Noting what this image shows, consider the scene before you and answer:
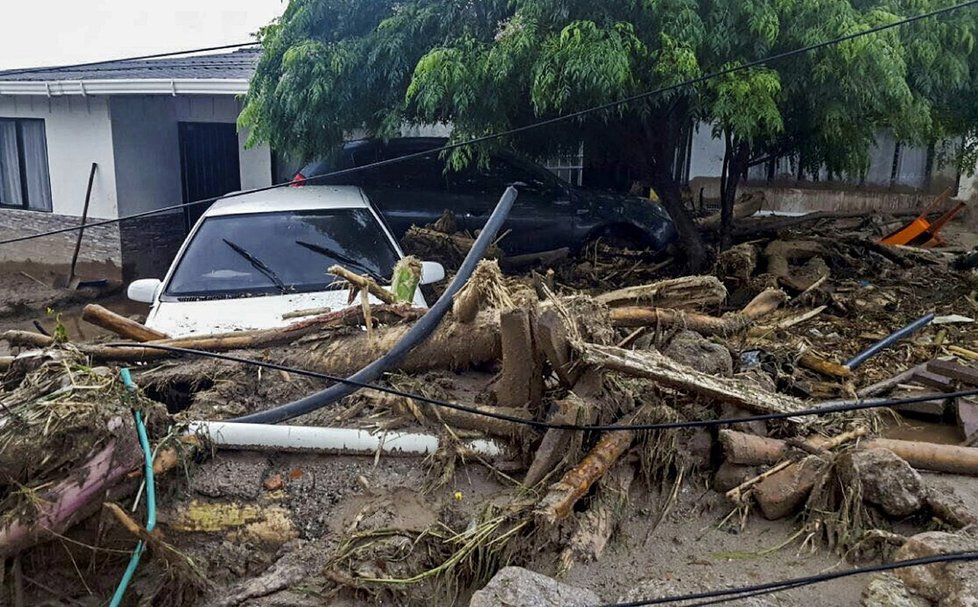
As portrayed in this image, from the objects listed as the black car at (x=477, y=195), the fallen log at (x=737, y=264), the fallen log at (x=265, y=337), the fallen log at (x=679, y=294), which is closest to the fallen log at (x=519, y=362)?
the fallen log at (x=265, y=337)

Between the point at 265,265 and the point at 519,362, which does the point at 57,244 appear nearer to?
the point at 265,265

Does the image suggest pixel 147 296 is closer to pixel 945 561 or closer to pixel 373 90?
pixel 373 90

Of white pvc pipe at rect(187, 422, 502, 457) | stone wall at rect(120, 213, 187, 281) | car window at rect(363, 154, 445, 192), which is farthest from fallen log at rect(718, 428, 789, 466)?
stone wall at rect(120, 213, 187, 281)

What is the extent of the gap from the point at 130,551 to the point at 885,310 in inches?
303

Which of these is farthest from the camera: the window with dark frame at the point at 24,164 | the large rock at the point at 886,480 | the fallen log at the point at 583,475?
the window with dark frame at the point at 24,164

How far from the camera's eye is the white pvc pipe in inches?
158

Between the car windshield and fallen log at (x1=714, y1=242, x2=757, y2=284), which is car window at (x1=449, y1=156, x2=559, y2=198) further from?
the car windshield

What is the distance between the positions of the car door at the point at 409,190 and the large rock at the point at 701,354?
5.11 metres

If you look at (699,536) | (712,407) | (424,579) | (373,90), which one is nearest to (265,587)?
(424,579)

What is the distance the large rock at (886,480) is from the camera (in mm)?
3998

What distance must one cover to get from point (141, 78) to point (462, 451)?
8.16 meters

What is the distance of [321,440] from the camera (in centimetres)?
413

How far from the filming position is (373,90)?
827 centimetres

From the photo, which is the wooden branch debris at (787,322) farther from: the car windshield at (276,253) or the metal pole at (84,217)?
the metal pole at (84,217)
